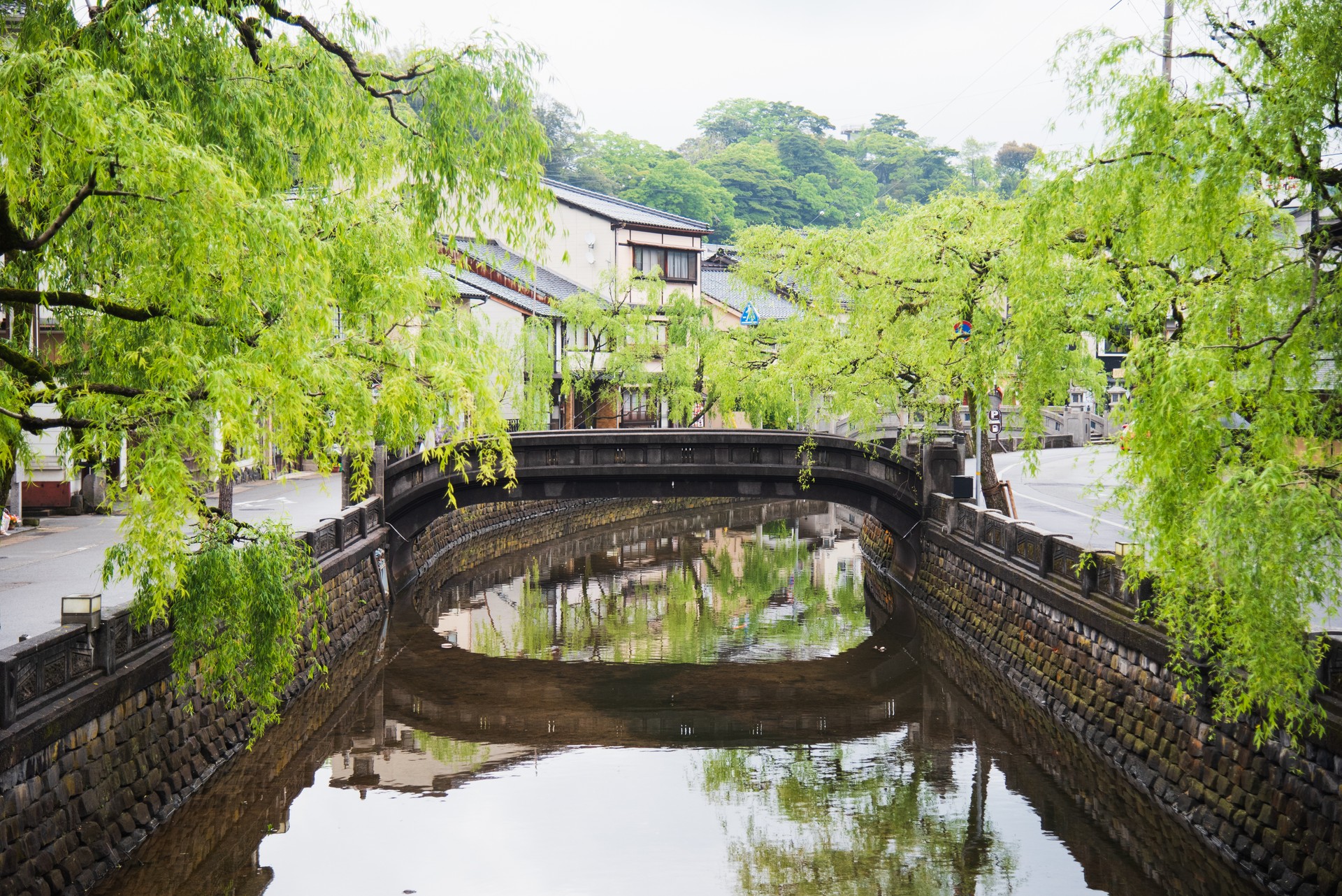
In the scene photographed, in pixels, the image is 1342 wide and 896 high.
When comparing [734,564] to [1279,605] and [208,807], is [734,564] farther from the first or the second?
[1279,605]

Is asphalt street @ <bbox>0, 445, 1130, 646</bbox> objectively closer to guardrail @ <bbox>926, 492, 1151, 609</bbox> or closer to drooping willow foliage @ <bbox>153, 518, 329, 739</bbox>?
guardrail @ <bbox>926, 492, 1151, 609</bbox>

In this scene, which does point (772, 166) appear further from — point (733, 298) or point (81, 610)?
point (81, 610)

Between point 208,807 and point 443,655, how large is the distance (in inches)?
384

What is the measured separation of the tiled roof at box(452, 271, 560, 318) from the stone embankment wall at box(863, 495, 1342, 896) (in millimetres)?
21806

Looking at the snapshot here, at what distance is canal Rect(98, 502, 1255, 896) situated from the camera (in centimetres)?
1293

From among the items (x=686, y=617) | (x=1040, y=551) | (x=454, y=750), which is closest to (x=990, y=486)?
(x=1040, y=551)

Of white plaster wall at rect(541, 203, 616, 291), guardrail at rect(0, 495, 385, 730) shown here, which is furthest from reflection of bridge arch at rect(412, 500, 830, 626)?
guardrail at rect(0, 495, 385, 730)

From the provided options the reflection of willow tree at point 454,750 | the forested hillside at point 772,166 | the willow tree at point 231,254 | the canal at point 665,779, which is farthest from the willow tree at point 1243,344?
the forested hillside at point 772,166

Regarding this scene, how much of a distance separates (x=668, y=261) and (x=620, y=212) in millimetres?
3231

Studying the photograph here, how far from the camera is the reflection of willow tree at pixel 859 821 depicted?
12914 mm

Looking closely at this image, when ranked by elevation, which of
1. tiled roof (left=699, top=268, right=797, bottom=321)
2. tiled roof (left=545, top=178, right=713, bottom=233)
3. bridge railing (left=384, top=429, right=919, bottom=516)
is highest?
tiled roof (left=545, top=178, right=713, bottom=233)

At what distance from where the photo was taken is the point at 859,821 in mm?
14672

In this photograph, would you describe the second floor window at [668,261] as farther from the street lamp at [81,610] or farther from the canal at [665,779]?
the street lamp at [81,610]

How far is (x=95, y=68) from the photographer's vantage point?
9.42 metres
